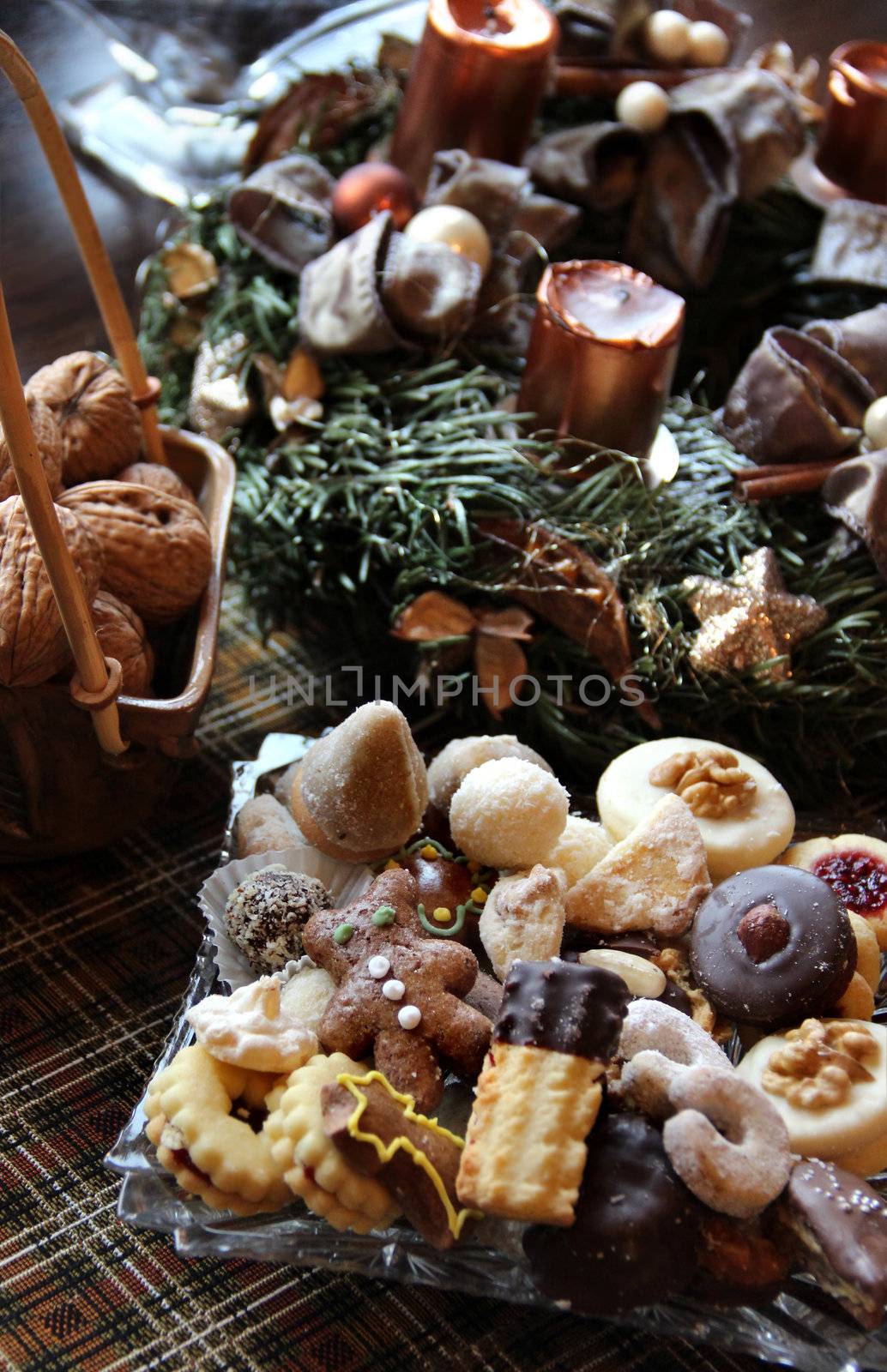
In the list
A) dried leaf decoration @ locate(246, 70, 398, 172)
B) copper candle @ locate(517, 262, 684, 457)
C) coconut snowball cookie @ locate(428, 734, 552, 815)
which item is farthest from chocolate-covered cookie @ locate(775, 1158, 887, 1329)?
dried leaf decoration @ locate(246, 70, 398, 172)

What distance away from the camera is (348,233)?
137 centimetres

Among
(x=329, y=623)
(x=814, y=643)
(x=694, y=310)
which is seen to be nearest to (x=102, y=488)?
(x=329, y=623)

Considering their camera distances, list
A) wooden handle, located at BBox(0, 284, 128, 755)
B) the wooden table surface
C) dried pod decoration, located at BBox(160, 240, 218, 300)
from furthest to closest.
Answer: the wooden table surface → dried pod decoration, located at BBox(160, 240, 218, 300) → wooden handle, located at BBox(0, 284, 128, 755)

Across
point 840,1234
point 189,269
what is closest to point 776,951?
point 840,1234

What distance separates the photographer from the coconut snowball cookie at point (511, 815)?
0.89 m

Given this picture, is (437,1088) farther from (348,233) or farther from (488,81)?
(488,81)

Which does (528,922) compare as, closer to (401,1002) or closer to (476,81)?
(401,1002)

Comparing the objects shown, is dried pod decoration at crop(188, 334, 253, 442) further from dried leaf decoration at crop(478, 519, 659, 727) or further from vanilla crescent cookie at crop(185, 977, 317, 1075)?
vanilla crescent cookie at crop(185, 977, 317, 1075)

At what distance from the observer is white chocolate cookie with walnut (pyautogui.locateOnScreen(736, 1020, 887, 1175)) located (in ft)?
2.50

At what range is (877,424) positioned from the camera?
3.93 ft

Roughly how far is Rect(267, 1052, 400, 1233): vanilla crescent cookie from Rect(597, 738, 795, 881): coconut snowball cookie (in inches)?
12.8

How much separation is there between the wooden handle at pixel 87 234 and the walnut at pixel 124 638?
8.1 inches

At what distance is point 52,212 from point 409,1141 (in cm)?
148

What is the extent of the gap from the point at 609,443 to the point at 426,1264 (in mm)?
766
